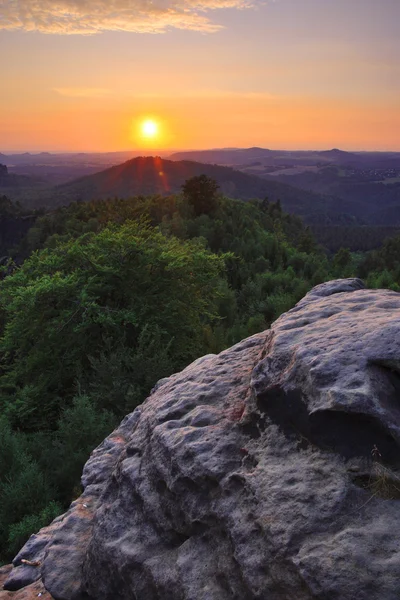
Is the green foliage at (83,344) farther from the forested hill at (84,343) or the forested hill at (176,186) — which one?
the forested hill at (176,186)

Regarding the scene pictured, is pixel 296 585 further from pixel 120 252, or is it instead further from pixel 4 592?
pixel 120 252

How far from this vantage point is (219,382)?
4.61 metres

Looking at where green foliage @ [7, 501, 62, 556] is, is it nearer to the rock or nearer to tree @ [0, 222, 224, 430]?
the rock

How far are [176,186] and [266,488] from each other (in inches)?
6409

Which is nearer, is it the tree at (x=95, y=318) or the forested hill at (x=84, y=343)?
the forested hill at (x=84, y=343)

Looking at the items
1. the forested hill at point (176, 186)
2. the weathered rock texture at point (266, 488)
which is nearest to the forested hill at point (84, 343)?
the weathered rock texture at point (266, 488)

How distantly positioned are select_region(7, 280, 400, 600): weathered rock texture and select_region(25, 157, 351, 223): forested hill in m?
136

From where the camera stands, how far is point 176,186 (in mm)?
161125

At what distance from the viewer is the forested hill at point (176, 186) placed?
5871 inches

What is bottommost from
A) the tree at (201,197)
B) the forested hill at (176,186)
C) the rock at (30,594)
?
the forested hill at (176,186)

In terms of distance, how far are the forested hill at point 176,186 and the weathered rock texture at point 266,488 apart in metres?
136

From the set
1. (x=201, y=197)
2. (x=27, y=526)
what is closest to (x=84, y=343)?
(x=27, y=526)

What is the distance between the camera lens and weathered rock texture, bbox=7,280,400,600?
283cm

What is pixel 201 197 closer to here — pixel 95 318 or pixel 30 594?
pixel 95 318
